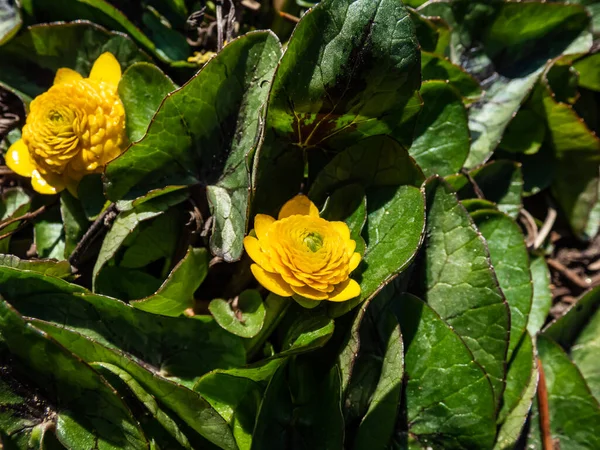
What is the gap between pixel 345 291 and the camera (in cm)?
106

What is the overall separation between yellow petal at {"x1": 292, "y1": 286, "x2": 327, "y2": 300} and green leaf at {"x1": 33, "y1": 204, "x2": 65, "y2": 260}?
1.98 feet

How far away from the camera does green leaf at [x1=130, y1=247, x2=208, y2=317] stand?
111 centimetres

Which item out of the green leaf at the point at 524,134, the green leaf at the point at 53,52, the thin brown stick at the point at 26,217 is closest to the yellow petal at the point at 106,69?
the green leaf at the point at 53,52

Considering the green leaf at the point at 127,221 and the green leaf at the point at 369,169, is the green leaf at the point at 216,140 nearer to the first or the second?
Result: the green leaf at the point at 127,221

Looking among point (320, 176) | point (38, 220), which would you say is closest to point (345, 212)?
point (320, 176)

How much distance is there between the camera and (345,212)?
4.00 feet

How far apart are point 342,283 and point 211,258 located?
34 cm

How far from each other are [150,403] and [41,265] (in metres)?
0.38

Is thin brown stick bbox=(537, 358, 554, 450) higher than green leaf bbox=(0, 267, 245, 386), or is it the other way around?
green leaf bbox=(0, 267, 245, 386)

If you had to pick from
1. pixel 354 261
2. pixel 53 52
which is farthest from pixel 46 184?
Answer: pixel 354 261

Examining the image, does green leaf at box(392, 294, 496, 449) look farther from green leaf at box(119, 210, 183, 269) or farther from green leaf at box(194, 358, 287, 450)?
green leaf at box(119, 210, 183, 269)

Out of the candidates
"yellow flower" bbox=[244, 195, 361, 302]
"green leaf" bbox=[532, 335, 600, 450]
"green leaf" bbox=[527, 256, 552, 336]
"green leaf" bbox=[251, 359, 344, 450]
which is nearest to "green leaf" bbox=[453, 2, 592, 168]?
"green leaf" bbox=[527, 256, 552, 336]

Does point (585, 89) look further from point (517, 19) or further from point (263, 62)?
point (263, 62)

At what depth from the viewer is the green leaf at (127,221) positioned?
1.18 m
